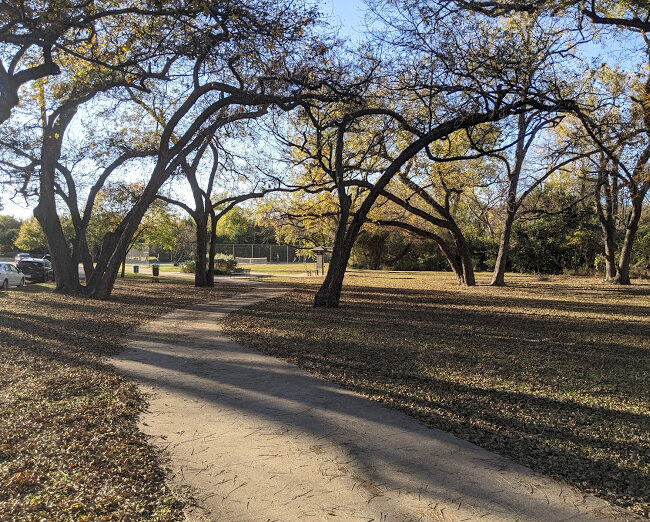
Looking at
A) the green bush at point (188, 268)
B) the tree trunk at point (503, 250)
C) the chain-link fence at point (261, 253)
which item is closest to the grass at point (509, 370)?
the tree trunk at point (503, 250)

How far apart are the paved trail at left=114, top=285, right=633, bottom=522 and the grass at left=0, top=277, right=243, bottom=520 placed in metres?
0.25

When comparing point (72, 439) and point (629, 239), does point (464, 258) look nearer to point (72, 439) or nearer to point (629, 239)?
point (629, 239)

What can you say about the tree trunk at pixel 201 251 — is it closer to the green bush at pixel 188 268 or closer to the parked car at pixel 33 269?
the parked car at pixel 33 269

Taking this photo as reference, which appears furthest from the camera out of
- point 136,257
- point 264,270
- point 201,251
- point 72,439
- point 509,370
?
point 136,257

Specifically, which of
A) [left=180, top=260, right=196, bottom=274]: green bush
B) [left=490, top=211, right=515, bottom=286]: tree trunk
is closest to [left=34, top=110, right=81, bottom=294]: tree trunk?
[left=180, top=260, right=196, bottom=274]: green bush

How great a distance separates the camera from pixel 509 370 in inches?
271

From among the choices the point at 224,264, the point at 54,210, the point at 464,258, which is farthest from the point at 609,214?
the point at 54,210

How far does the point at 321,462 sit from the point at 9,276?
69.8 ft

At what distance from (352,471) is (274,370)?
10.5 ft

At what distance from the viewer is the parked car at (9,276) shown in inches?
786

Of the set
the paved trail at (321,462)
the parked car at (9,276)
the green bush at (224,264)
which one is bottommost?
the paved trail at (321,462)

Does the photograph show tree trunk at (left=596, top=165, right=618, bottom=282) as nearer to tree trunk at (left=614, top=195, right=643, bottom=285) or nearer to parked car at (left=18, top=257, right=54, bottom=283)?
tree trunk at (left=614, top=195, right=643, bottom=285)

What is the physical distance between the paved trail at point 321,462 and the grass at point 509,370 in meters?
0.35

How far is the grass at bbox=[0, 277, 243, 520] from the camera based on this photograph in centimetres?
302
